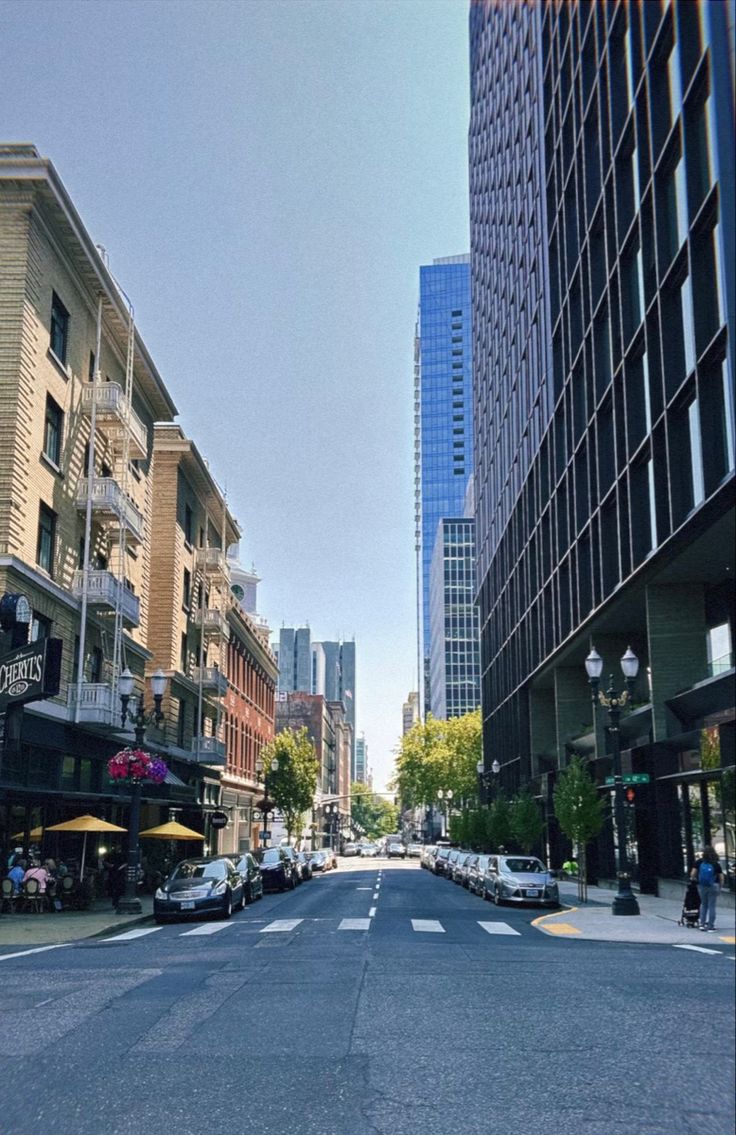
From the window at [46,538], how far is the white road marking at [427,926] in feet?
59.0

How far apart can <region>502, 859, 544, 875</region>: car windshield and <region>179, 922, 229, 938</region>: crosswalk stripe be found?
407 inches

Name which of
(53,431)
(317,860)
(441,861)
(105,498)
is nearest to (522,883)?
(105,498)

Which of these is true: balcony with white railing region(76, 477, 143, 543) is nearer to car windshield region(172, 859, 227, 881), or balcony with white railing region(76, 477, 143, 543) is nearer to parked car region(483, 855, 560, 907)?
car windshield region(172, 859, 227, 881)

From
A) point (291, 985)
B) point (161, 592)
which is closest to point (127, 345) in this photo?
point (161, 592)

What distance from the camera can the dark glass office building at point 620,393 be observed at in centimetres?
757

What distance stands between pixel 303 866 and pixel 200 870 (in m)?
26.5

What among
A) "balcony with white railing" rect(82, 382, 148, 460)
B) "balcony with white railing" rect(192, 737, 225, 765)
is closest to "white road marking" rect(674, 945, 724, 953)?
"balcony with white railing" rect(82, 382, 148, 460)

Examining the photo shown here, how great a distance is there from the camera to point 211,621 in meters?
64.5

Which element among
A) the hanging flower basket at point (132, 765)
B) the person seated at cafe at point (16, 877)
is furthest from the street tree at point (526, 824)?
the person seated at cafe at point (16, 877)

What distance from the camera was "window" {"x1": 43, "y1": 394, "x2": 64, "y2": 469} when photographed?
36438 mm

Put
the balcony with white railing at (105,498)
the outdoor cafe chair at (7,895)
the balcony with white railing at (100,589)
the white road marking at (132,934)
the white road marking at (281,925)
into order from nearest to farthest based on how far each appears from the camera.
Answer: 1. the white road marking at (132,934)
2. the white road marking at (281,925)
3. the outdoor cafe chair at (7,895)
4. the balcony with white railing at (100,589)
5. the balcony with white railing at (105,498)

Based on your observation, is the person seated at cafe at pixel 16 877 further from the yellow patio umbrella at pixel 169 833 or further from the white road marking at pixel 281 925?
the yellow patio umbrella at pixel 169 833

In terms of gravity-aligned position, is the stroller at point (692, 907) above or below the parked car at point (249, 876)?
above

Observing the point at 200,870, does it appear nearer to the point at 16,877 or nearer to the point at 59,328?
the point at 16,877
